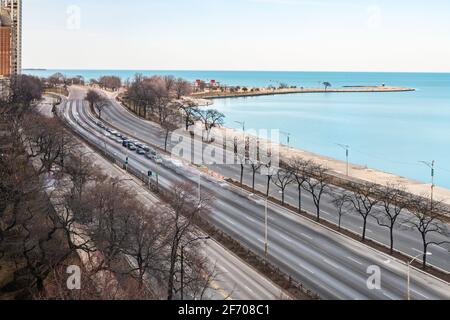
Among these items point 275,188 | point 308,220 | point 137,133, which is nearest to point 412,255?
point 308,220

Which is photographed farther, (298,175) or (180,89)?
(180,89)

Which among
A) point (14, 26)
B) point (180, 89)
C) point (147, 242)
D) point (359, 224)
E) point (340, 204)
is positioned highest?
point (14, 26)

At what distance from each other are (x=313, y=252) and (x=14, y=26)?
4994 inches

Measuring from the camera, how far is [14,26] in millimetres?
135500

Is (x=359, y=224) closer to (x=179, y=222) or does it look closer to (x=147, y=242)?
(x=179, y=222)

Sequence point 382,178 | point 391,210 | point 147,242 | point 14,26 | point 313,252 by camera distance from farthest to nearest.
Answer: point 14,26 < point 382,178 < point 391,210 < point 313,252 < point 147,242

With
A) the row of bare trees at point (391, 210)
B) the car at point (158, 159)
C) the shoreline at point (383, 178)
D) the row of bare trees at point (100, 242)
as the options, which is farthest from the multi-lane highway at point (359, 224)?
the row of bare trees at point (100, 242)

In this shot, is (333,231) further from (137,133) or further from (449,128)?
(449,128)

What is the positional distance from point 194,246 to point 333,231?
12.2m

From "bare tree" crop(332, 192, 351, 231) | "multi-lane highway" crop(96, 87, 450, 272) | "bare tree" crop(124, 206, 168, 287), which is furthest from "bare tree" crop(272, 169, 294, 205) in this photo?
"bare tree" crop(124, 206, 168, 287)

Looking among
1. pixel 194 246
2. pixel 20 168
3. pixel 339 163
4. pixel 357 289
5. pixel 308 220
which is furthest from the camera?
pixel 339 163

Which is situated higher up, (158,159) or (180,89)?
(180,89)

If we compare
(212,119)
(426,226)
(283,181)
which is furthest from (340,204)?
(212,119)

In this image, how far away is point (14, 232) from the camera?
116ft
